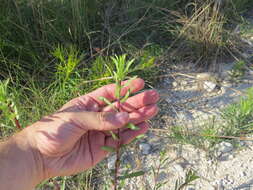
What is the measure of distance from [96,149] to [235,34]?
1.54m

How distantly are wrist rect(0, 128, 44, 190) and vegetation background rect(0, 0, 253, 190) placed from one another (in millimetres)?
525

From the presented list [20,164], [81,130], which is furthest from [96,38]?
[20,164]

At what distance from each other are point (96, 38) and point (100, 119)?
118 centimetres

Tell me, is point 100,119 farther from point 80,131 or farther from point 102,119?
point 80,131

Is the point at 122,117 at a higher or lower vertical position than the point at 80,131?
higher

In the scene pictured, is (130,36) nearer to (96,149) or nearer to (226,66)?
(226,66)

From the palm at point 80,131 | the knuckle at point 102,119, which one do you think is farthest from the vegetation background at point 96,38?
the knuckle at point 102,119

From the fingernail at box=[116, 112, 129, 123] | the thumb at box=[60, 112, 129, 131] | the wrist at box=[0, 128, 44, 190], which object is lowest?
the wrist at box=[0, 128, 44, 190]

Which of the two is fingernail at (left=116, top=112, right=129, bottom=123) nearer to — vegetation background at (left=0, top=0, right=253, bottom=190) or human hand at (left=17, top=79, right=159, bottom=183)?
human hand at (left=17, top=79, right=159, bottom=183)

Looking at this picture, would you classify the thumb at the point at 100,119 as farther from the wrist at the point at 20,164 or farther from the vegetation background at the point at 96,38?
the vegetation background at the point at 96,38

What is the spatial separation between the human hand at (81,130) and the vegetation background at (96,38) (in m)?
0.42

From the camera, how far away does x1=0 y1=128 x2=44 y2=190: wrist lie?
4.25 feet

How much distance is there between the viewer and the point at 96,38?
2.28m

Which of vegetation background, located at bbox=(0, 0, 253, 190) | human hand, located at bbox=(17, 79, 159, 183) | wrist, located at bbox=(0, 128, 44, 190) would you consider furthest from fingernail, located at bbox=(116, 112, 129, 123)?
vegetation background, located at bbox=(0, 0, 253, 190)
